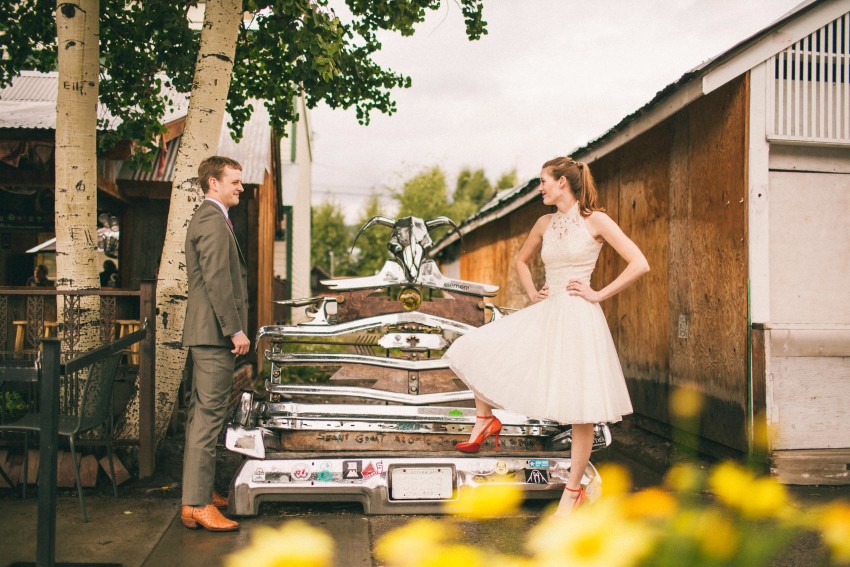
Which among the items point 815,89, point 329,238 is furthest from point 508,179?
point 815,89

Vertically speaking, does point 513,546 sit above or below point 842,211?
below

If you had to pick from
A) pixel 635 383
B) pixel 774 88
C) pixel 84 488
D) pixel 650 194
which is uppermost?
pixel 774 88

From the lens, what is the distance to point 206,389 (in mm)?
4133

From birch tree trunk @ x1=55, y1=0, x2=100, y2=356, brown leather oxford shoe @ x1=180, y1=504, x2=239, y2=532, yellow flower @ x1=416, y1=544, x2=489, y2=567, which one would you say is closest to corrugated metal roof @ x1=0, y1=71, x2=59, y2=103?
birch tree trunk @ x1=55, y1=0, x2=100, y2=356

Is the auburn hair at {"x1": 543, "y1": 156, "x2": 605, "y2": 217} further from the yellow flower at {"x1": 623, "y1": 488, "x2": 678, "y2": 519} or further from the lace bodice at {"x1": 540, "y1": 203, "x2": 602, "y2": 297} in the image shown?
the yellow flower at {"x1": 623, "y1": 488, "x2": 678, "y2": 519}

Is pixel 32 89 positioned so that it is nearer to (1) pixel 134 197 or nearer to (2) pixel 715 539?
(1) pixel 134 197

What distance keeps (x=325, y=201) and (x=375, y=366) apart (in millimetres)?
58440

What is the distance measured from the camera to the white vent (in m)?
5.55

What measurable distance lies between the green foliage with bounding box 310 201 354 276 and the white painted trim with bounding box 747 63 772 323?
2062 inches

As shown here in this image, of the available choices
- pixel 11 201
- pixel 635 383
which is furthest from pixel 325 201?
pixel 635 383

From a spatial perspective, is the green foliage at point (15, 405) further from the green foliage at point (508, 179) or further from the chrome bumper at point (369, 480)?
the green foliage at point (508, 179)

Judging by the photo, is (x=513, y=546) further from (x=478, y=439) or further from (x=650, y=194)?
(x=650, y=194)

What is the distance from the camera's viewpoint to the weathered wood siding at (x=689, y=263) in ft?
18.2

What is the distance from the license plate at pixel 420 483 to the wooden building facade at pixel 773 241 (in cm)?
243
